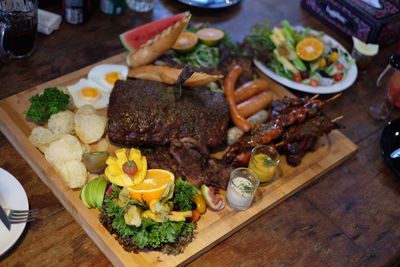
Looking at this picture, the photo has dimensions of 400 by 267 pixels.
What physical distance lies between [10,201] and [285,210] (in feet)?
5.42

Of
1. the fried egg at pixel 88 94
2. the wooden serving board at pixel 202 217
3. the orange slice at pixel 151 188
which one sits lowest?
the wooden serving board at pixel 202 217

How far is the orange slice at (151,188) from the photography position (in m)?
2.62

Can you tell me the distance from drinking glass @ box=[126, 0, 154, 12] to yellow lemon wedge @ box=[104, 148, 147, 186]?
6.37 feet

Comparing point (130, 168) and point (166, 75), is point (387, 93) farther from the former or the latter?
point (130, 168)

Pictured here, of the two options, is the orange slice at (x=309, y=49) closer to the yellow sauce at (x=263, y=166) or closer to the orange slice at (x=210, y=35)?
the orange slice at (x=210, y=35)

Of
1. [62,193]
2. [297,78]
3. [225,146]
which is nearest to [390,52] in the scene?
[297,78]

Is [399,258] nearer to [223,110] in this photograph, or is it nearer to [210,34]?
[223,110]

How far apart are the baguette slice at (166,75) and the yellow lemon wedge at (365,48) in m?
1.53

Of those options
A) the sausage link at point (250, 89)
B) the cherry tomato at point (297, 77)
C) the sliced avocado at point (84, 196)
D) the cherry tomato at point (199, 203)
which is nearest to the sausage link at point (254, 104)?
the sausage link at point (250, 89)

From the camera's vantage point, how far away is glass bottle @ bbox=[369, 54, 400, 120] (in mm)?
3746

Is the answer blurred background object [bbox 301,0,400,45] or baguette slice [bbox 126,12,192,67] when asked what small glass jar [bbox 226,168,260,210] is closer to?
baguette slice [bbox 126,12,192,67]

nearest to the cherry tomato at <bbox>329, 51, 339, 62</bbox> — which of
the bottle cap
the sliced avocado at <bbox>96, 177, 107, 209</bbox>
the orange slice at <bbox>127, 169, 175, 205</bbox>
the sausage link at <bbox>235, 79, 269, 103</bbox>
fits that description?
the bottle cap

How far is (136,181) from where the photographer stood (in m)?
2.70

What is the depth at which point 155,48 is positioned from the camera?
11.6ft
